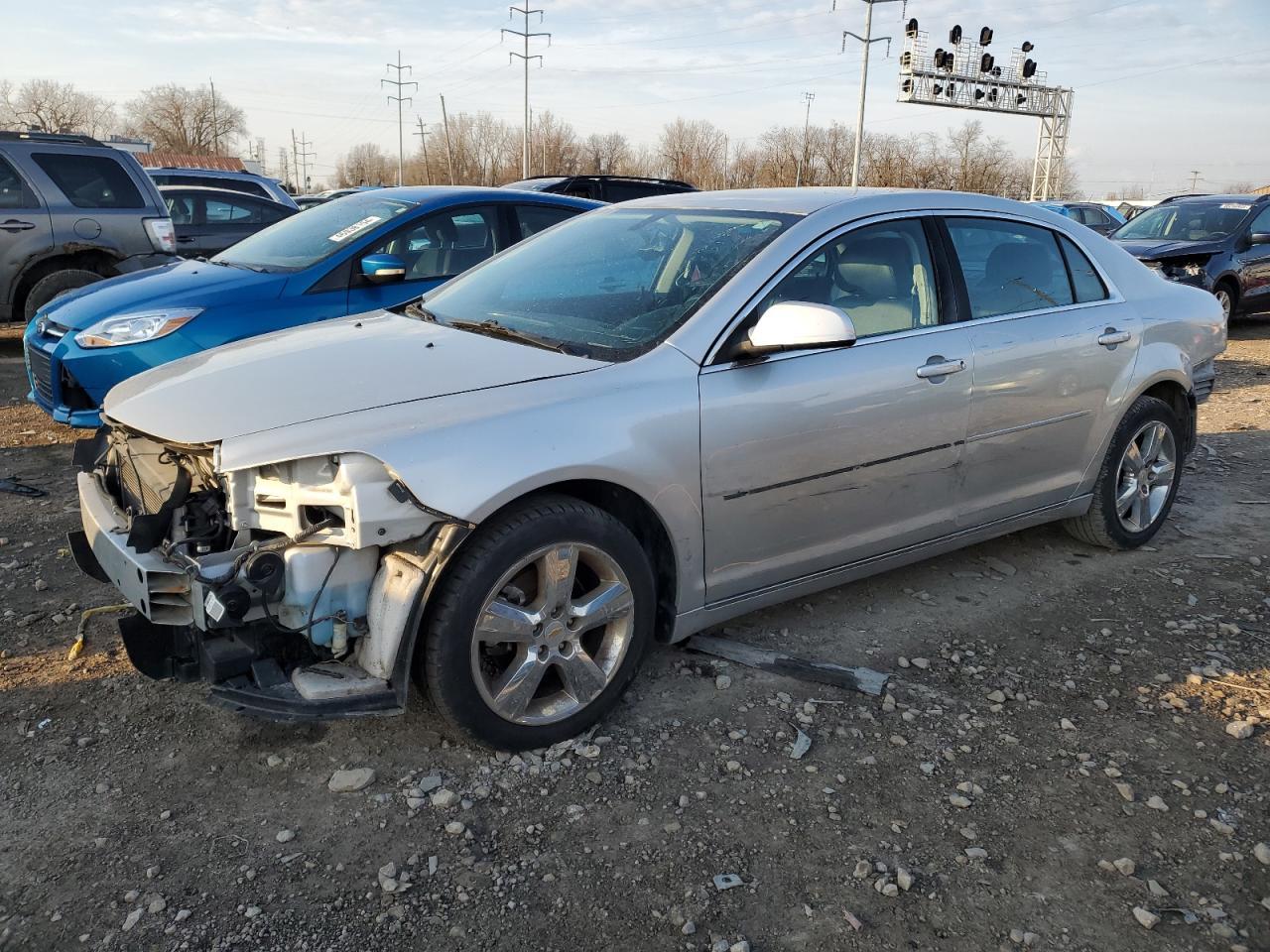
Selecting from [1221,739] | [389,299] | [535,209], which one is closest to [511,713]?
[1221,739]

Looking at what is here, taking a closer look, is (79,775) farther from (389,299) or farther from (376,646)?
(389,299)

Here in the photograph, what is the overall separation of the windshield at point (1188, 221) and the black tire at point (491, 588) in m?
12.1

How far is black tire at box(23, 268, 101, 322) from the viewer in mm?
8211

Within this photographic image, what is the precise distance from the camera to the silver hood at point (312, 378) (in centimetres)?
282

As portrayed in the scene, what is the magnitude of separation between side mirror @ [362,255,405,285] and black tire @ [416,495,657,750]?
3.03 m

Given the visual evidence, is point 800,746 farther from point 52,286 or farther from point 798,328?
point 52,286

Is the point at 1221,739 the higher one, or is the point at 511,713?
the point at 511,713

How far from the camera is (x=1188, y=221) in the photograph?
1280cm

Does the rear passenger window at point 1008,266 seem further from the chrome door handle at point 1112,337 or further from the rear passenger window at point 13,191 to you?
the rear passenger window at point 13,191

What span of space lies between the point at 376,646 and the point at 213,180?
12.6m

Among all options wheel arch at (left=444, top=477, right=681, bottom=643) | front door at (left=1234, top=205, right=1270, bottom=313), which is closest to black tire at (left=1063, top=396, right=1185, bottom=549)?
wheel arch at (left=444, top=477, right=681, bottom=643)

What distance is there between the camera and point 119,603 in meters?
3.90

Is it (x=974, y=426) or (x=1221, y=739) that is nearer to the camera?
(x=1221, y=739)

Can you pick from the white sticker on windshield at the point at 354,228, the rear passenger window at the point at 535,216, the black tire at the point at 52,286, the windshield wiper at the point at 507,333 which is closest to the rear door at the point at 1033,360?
the windshield wiper at the point at 507,333
